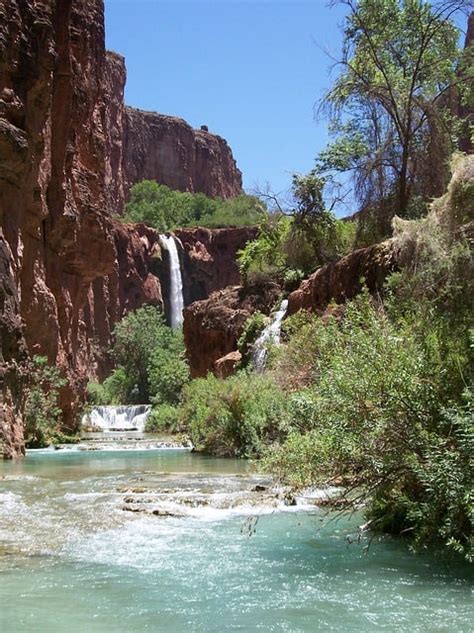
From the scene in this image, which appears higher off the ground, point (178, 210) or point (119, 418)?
point (178, 210)

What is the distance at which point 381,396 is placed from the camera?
24.6 feet

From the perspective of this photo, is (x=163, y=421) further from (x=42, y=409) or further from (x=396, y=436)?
(x=396, y=436)

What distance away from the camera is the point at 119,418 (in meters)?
41.9

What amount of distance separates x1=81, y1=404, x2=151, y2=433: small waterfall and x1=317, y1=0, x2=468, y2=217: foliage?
20658 mm

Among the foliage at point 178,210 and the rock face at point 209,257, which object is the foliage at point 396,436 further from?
the foliage at point 178,210

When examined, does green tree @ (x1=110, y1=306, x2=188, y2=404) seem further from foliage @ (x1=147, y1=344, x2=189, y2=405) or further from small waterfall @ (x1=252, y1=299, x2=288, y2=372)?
small waterfall @ (x1=252, y1=299, x2=288, y2=372)

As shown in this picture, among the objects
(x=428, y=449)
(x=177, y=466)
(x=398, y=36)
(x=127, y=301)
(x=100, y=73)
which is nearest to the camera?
(x=428, y=449)

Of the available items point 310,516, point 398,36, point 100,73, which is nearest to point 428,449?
point 310,516

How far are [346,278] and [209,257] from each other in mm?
48895

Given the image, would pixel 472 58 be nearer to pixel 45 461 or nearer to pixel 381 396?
pixel 45 461

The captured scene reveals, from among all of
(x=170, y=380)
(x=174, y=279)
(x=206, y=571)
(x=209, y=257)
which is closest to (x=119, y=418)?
(x=170, y=380)

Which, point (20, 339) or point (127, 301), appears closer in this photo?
point (20, 339)

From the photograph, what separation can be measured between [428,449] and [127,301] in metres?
59.8

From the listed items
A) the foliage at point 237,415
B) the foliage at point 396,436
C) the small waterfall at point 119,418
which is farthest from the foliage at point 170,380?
the foliage at point 396,436
